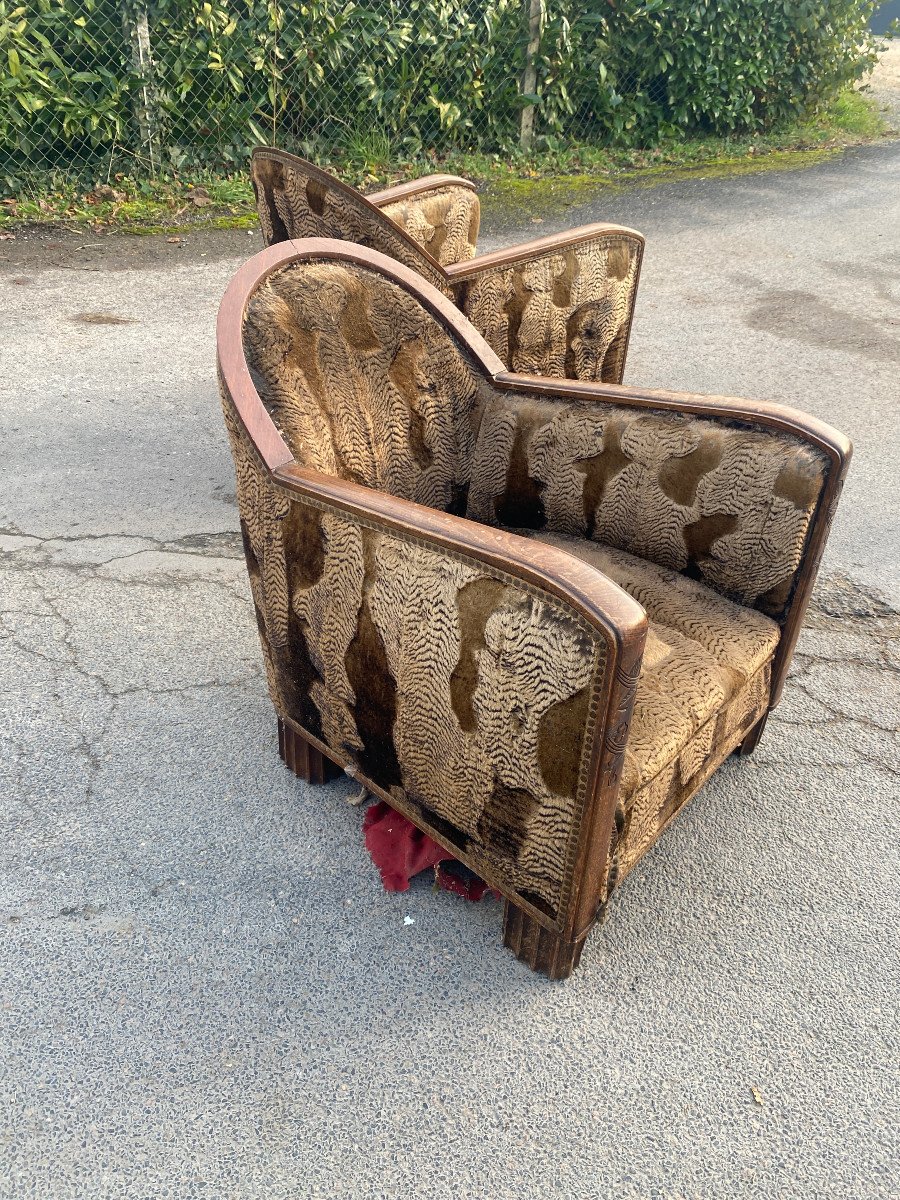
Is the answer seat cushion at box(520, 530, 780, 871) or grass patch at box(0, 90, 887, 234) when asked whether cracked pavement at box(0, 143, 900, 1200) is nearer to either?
seat cushion at box(520, 530, 780, 871)

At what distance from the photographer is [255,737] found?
236 cm

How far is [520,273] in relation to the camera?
9.83 feet

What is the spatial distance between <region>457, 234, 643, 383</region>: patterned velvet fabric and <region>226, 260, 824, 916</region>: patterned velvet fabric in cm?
84

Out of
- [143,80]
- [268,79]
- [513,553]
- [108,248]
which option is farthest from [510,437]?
[268,79]

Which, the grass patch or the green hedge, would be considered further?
the grass patch

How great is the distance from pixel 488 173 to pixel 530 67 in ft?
2.72

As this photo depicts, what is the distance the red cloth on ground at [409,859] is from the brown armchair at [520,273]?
146 centimetres

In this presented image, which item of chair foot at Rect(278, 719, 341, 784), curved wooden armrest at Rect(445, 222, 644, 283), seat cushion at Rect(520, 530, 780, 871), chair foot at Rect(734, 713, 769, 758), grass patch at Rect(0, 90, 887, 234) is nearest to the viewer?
seat cushion at Rect(520, 530, 780, 871)

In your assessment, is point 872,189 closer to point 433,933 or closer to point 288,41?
point 288,41

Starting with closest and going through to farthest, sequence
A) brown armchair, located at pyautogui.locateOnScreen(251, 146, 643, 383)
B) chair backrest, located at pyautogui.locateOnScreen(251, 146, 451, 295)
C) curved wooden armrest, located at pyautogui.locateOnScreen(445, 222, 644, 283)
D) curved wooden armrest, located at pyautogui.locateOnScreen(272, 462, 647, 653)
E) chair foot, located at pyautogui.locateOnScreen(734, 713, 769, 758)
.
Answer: curved wooden armrest, located at pyautogui.locateOnScreen(272, 462, 647, 653) < chair foot, located at pyautogui.locateOnScreen(734, 713, 769, 758) < chair backrest, located at pyautogui.locateOnScreen(251, 146, 451, 295) < brown armchair, located at pyautogui.locateOnScreen(251, 146, 643, 383) < curved wooden armrest, located at pyautogui.locateOnScreen(445, 222, 644, 283)

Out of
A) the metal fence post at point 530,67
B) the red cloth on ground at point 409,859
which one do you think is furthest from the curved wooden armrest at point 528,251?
the metal fence post at point 530,67

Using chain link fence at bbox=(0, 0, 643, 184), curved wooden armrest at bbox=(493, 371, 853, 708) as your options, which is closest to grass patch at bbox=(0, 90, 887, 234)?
chain link fence at bbox=(0, 0, 643, 184)

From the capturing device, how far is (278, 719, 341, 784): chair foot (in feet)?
7.18

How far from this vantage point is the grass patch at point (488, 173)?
18.9 feet
